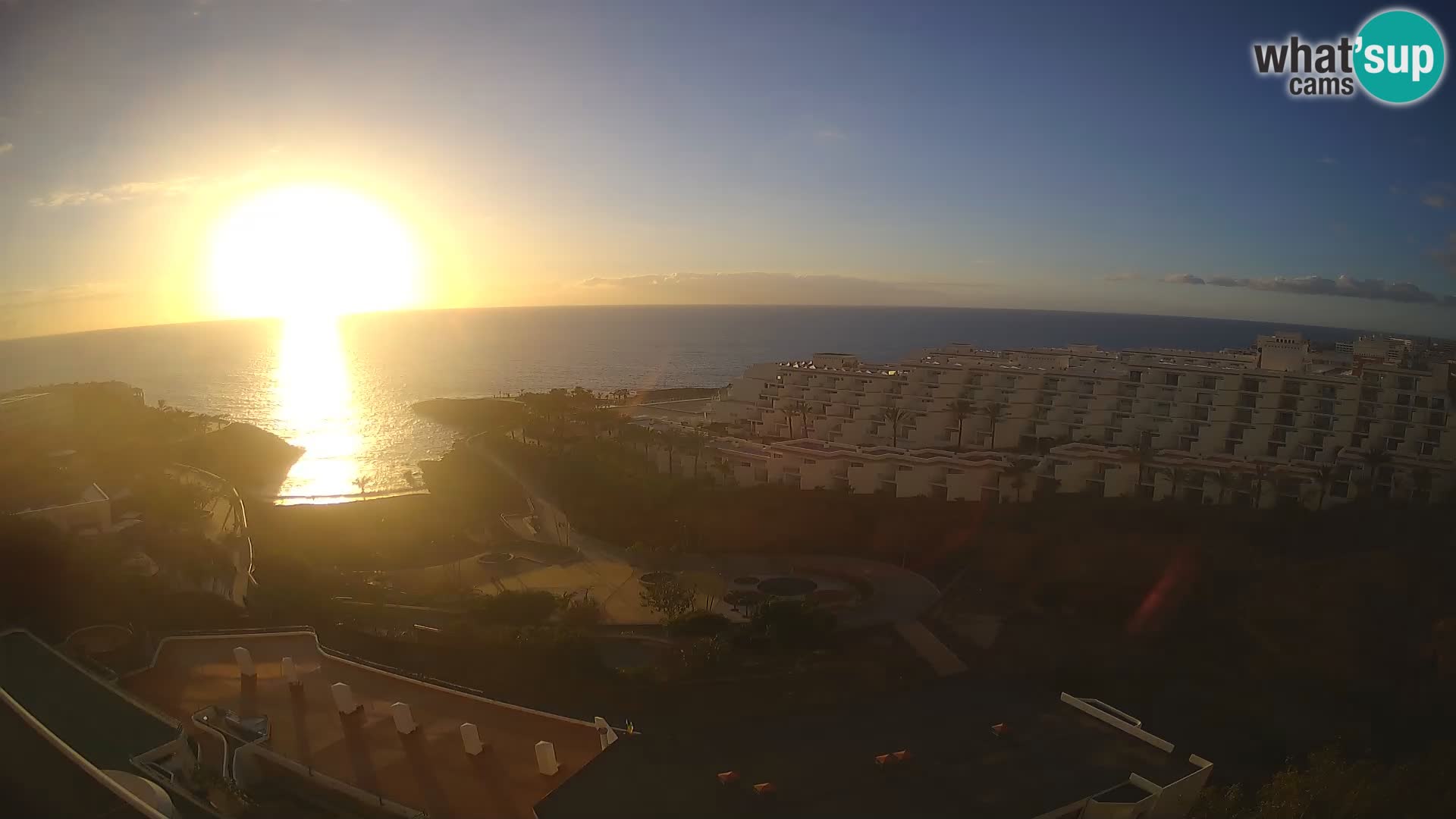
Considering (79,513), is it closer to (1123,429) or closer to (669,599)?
(669,599)

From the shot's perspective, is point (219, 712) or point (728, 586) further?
point (728, 586)

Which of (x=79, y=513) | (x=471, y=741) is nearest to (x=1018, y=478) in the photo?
(x=471, y=741)

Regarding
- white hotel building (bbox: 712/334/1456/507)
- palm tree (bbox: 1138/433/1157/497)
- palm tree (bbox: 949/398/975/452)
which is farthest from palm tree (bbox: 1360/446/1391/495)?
palm tree (bbox: 949/398/975/452)

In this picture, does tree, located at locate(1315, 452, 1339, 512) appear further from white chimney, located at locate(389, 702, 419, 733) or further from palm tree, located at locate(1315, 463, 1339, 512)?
white chimney, located at locate(389, 702, 419, 733)

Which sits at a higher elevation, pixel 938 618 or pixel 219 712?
pixel 219 712

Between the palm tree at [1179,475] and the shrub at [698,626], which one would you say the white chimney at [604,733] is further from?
the palm tree at [1179,475]

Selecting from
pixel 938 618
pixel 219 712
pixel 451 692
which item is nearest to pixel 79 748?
pixel 219 712

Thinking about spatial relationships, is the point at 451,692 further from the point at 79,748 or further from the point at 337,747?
the point at 79,748
